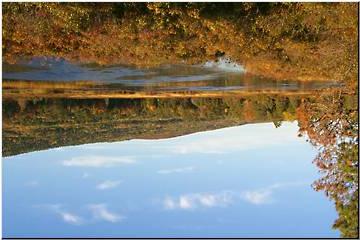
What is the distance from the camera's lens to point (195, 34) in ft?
35.6

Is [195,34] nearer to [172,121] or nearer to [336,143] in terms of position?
[172,121]

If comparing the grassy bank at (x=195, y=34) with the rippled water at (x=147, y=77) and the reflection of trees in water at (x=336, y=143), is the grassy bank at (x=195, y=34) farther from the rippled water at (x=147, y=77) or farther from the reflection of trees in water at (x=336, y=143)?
the reflection of trees in water at (x=336, y=143)

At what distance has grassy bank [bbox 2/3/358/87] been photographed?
997 centimetres

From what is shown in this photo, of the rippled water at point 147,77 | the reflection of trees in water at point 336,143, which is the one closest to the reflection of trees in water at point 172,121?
the reflection of trees in water at point 336,143

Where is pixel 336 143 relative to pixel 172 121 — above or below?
Result: below

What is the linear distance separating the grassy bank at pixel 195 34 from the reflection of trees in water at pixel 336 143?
1.59 feet

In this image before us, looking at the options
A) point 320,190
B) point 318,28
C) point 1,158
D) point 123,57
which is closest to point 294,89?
point 318,28

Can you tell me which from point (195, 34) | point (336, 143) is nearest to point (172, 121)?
point (195, 34)

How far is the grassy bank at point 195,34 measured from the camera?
9969 mm

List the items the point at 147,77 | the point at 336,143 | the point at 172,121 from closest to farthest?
the point at 172,121 → the point at 147,77 → the point at 336,143

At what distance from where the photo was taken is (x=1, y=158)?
943 centimetres

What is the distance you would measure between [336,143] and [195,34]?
124 inches

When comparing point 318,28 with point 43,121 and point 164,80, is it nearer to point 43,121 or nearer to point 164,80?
point 164,80

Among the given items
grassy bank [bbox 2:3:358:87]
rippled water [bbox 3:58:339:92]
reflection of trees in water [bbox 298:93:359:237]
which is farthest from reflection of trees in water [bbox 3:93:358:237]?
grassy bank [bbox 2:3:358:87]
